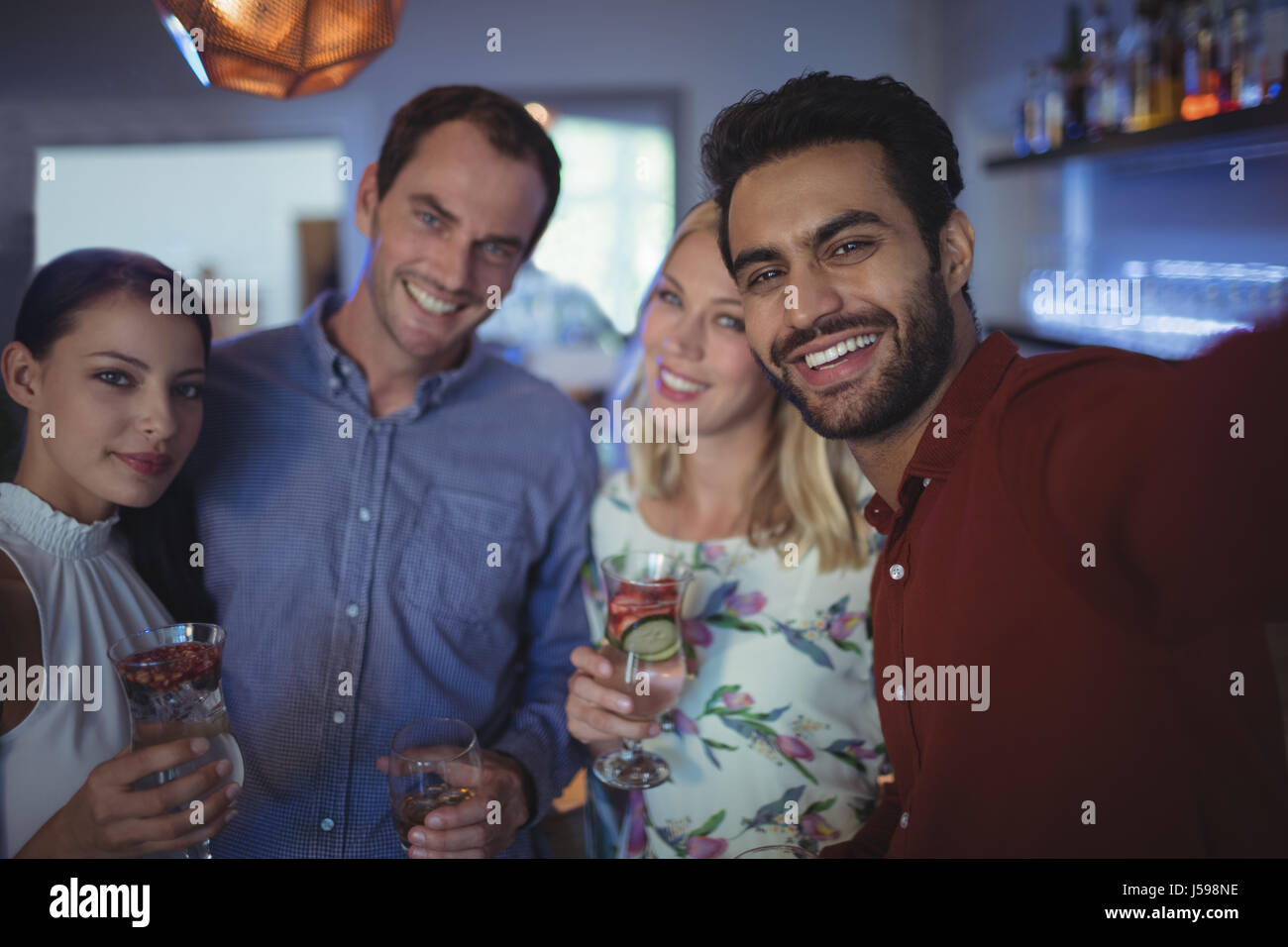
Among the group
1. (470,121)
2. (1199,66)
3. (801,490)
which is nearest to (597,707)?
(801,490)

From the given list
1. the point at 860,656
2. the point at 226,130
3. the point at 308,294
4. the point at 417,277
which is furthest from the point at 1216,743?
the point at 308,294

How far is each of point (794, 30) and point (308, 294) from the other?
3.02m

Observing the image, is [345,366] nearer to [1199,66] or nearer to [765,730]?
[765,730]

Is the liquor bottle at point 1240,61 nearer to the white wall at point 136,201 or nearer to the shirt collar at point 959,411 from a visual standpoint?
the shirt collar at point 959,411

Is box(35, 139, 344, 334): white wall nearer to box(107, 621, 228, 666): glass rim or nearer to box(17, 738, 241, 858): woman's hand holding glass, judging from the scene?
box(107, 621, 228, 666): glass rim

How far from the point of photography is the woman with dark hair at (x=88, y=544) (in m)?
0.97

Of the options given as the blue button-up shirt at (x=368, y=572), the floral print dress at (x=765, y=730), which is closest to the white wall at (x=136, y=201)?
the blue button-up shirt at (x=368, y=572)

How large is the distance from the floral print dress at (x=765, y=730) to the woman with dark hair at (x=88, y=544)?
0.67 metres

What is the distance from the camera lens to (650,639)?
49.3 inches

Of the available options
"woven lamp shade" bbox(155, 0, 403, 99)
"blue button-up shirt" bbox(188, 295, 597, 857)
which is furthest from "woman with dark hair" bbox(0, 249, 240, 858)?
"woven lamp shade" bbox(155, 0, 403, 99)

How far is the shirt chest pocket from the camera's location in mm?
1369

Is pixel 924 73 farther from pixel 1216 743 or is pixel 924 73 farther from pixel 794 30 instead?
pixel 1216 743

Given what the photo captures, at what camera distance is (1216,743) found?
0.87 m

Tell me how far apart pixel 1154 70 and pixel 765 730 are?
1.70 metres
